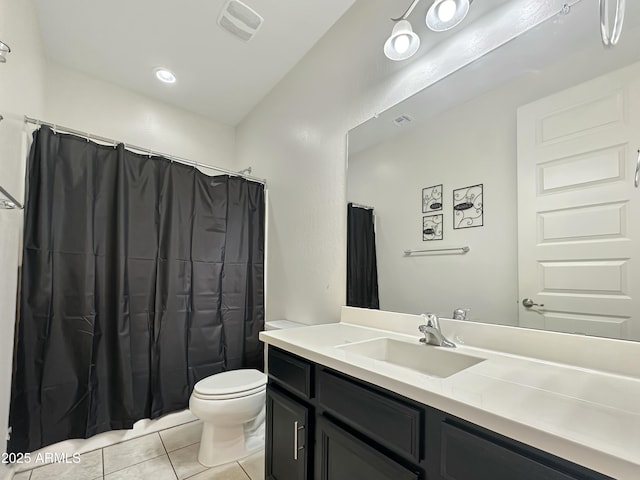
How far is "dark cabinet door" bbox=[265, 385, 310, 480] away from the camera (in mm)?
1068

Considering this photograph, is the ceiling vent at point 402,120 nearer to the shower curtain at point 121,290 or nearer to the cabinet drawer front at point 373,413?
the cabinet drawer front at point 373,413

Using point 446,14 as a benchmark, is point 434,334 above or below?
below

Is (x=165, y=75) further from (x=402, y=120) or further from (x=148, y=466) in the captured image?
(x=148, y=466)

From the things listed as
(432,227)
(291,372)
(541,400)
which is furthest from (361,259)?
(541,400)

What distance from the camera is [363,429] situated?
0.85m

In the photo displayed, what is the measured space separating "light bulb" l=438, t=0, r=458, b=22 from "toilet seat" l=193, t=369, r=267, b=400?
6.72 feet

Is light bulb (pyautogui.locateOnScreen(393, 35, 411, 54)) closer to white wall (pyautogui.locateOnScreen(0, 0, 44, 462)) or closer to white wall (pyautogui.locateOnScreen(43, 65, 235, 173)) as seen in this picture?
white wall (pyautogui.locateOnScreen(0, 0, 44, 462))

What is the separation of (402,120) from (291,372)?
4.32 feet

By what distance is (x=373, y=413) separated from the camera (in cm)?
82

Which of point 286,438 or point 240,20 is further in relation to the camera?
point 240,20

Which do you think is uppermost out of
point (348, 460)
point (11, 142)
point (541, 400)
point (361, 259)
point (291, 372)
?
point (11, 142)

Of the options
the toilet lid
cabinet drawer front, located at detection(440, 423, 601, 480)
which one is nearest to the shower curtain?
the toilet lid

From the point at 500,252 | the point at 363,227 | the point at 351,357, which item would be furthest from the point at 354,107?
the point at 351,357

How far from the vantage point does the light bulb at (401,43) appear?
134 centimetres
